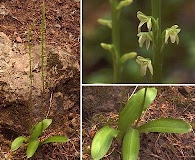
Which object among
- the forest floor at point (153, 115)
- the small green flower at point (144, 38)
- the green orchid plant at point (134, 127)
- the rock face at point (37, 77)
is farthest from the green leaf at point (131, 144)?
the small green flower at point (144, 38)

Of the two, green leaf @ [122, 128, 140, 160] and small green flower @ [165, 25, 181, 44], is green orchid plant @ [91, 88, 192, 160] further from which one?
small green flower @ [165, 25, 181, 44]

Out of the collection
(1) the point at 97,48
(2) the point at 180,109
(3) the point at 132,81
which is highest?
(1) the point at 97,48

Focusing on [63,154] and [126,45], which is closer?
[126,45]

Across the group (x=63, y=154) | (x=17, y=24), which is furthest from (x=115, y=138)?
(x=17, y=24)

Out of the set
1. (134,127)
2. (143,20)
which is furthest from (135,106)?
(143,20)

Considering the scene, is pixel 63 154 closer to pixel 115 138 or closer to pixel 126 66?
pixel 115 138

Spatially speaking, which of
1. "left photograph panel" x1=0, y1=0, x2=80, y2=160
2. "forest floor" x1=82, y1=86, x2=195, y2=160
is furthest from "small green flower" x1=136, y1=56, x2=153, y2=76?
"left photograph panel" x1=0, y1=0, x2=80, y2=160

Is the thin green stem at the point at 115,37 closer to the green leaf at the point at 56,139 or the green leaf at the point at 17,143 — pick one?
the green leaf at the point at 56,139
